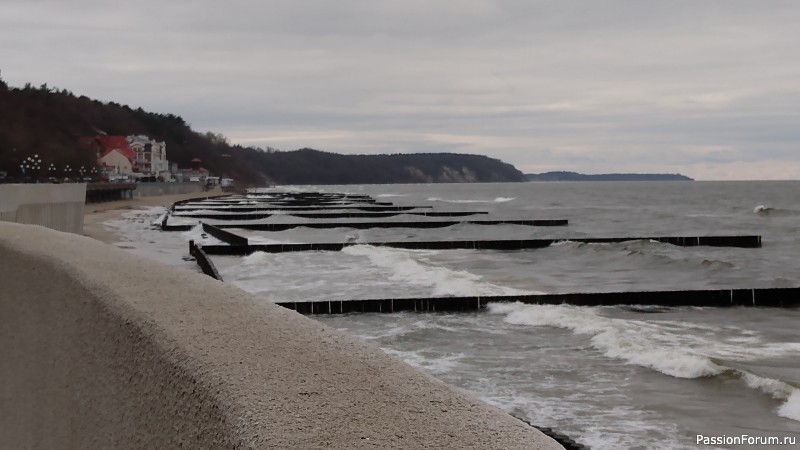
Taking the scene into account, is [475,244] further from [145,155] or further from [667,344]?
[145,155]

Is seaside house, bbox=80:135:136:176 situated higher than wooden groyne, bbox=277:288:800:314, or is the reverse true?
seaside house, bbox=80:135:136:176

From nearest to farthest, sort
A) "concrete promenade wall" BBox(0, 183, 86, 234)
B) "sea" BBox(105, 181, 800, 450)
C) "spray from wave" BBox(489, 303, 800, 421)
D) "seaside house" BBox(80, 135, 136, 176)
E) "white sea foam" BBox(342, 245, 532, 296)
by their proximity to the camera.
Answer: "sea" BBox(105, 181, 800, 450), "spray from wave" BBox(489, 303, 800, 421), "concrete promenade wall" BBox(0, 183, 86, 234), "white sea foam" BBox(342, 245, 532, 296), "seaside house" BBox(80, 135, 136, 176)

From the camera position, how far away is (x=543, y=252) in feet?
99.3

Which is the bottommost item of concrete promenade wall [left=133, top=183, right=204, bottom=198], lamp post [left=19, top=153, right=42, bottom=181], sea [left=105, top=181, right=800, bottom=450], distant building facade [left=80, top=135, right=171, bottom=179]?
sea [left=105, top=181, right=800, bottom=450]

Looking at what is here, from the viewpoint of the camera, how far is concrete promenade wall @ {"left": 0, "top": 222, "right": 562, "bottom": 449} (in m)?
2.08

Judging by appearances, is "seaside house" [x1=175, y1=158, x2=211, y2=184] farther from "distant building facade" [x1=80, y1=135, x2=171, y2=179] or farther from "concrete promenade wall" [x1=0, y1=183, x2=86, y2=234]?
"concrete promenade wall" [x1=0, y1=183, x2=86, y2=234]

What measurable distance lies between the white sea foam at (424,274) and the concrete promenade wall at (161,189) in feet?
245

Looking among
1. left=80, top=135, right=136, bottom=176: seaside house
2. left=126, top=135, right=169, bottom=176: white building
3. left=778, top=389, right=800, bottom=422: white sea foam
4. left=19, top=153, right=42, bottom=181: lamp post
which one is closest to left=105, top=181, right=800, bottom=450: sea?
left=778, top=389, right=800, bottom=422: white sea foam

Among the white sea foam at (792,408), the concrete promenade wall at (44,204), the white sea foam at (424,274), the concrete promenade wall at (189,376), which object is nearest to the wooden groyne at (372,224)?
the white sea foam at (424,274)

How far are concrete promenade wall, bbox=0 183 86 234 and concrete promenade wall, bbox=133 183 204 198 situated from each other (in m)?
76.2

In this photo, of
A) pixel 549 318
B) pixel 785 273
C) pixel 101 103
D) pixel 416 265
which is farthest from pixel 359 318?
pixel 101 103

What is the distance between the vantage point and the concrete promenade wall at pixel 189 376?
2.08m

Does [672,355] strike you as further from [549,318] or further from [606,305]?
[606,305]

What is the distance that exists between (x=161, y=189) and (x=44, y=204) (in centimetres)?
9193
